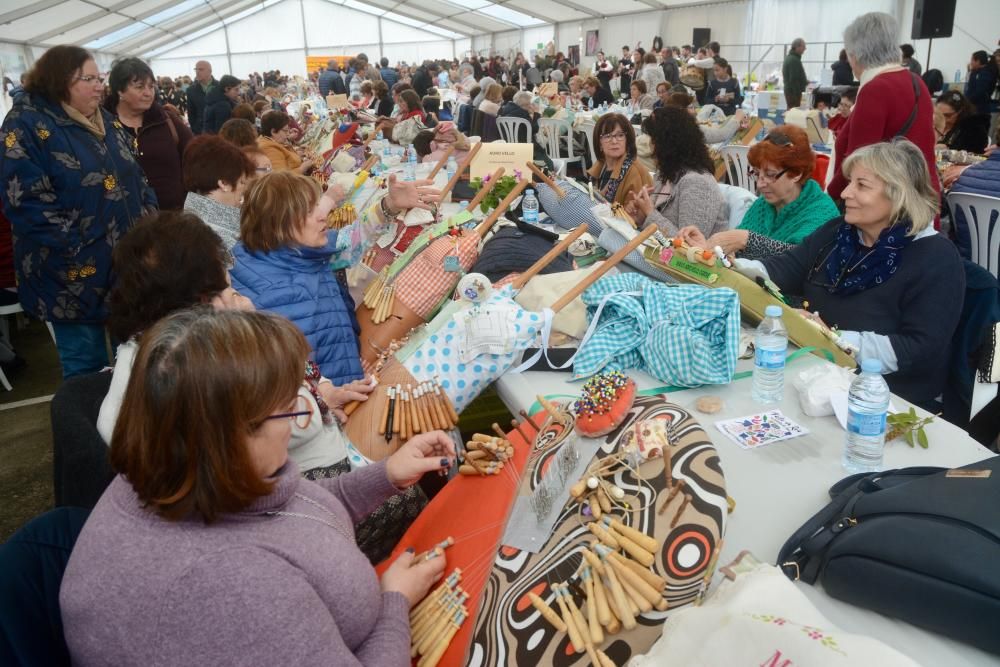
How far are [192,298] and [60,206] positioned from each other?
167 cm

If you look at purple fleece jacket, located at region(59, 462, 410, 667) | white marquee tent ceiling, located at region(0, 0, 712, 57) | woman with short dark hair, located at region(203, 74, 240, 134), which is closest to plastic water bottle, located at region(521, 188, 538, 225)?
purple fleece jacket, located at region(59, 462, 410, 667)

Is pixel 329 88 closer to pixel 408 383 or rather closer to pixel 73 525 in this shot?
pixel 408 383

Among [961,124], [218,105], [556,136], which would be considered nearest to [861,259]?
[961,124]

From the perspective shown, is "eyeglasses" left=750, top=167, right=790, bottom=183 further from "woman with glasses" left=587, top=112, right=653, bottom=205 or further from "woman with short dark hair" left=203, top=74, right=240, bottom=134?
"woman with short dark hair" left=203, top=74, right=240, bottom=134

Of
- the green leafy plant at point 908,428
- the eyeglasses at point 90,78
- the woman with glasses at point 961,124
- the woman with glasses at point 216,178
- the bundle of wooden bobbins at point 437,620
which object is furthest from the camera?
the woman with glasses at point 961,124

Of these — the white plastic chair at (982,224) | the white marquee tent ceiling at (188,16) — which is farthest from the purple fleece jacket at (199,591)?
the white marquee tent ceiling at (188,16)

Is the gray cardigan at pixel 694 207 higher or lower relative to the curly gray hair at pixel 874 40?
lower

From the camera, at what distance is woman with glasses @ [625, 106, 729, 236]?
361 cm

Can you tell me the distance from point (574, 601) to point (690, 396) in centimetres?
91

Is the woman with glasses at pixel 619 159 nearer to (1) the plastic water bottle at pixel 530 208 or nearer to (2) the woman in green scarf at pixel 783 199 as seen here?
(1) the plastic water bottle at pixel 530 208

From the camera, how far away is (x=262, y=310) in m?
1.82

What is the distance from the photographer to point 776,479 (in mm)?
1558

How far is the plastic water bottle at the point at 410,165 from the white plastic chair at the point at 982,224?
337cm

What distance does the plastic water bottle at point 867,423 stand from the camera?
151 centimetres
